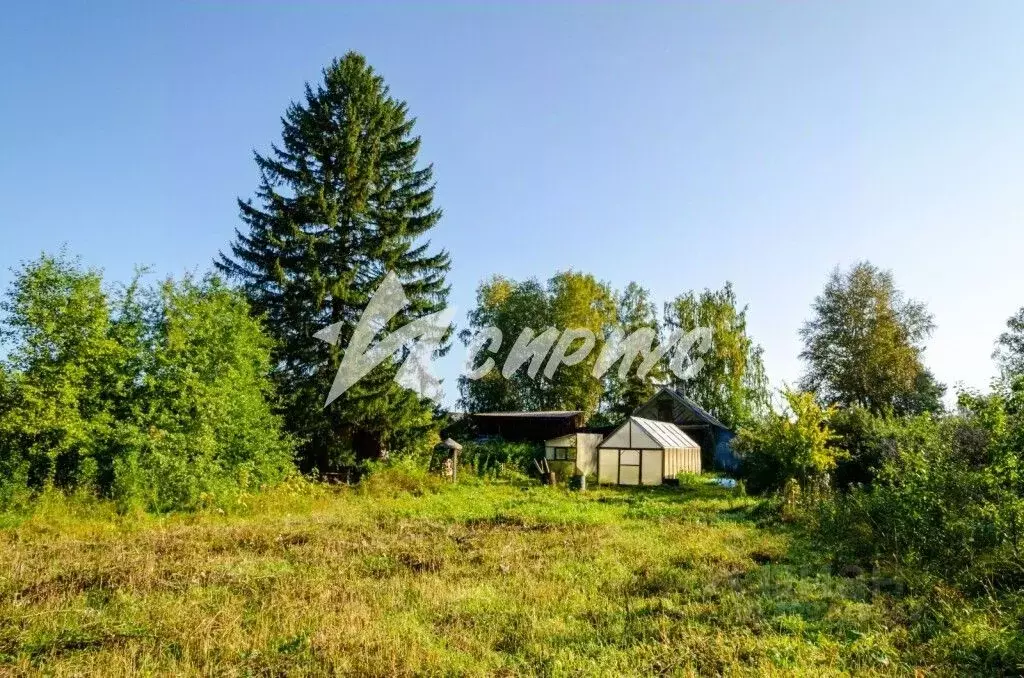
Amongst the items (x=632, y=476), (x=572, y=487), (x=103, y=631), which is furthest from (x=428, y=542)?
(x=632, y=476)

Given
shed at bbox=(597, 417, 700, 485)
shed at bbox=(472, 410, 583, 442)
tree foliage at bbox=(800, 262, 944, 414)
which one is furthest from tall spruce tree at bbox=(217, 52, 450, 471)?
tree foliage at bbox=(800, 262, 944, 414)

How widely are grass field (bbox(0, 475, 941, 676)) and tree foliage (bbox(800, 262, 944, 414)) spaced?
31198mm

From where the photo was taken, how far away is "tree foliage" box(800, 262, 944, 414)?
3956 cm

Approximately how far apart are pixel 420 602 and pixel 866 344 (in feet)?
133

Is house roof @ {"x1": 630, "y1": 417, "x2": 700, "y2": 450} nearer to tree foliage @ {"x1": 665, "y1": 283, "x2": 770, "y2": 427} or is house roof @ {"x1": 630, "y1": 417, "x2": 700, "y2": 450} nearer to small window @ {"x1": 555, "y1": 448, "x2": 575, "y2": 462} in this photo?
small window @ {"x1": 555, "y1": 448, "x2": 575, "y2": 462}

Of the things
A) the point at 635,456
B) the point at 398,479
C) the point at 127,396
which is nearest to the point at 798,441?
the point at 635,456

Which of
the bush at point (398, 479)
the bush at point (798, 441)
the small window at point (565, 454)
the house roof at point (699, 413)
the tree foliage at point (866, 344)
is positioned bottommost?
the bush at point (398, 479)

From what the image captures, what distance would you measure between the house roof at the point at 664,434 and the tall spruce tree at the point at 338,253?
1015 centimetres

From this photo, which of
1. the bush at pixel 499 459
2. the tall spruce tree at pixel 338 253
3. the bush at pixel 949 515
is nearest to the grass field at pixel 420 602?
the bush at pixel 949 515

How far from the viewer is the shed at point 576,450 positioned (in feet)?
104

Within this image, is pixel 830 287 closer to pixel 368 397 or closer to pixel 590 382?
pixel 590 382

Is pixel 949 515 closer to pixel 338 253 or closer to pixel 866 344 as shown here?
pixel 338 253

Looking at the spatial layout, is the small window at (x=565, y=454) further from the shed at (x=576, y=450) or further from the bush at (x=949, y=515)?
the bush at (x=949, y=515)

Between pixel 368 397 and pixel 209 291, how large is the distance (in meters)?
6.58
